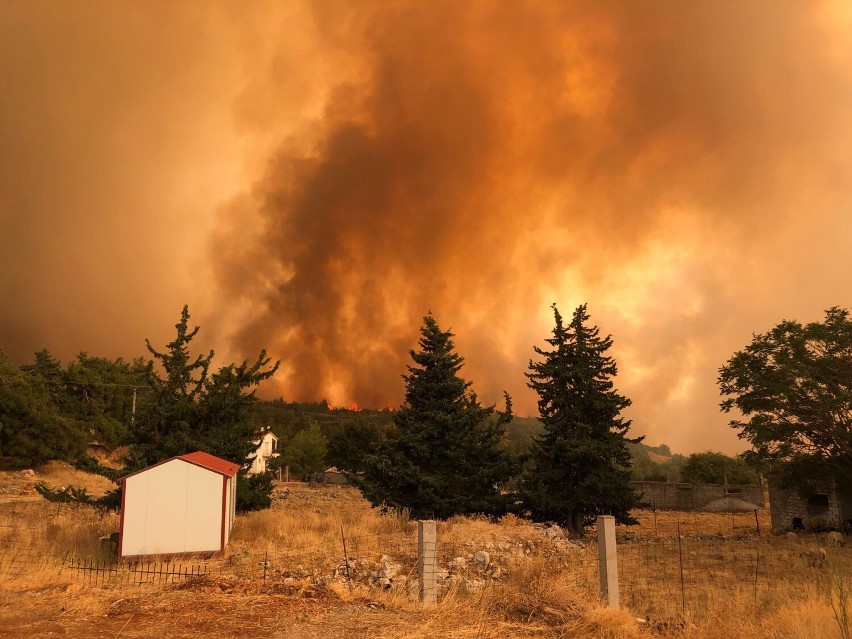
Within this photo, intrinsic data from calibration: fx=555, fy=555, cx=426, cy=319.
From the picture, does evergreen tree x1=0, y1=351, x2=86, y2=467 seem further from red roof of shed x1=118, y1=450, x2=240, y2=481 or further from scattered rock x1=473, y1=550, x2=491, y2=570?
scattered rock x1=473, y1=550, x2=491, y2=570

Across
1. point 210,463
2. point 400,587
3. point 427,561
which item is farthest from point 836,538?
point 210,463

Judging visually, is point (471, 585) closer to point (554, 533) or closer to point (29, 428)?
point (554, 533)

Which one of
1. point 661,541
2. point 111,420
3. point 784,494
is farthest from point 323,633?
point 111,420

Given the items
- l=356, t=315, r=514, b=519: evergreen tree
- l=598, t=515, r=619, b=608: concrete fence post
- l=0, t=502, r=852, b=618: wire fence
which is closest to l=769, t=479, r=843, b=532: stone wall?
l=0, t=502, r=852, b=618: wire fence

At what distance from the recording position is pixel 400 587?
14438 mm

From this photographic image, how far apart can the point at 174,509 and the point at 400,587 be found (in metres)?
8.71

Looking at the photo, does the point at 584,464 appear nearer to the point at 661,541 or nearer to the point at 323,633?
the point at 661,541

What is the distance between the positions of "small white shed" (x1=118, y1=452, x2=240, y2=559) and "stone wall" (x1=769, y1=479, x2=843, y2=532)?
29.3 m

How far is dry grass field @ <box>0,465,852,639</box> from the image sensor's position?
9.76 meters

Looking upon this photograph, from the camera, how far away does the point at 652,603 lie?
505 inches

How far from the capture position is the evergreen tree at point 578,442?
2717 centimetres

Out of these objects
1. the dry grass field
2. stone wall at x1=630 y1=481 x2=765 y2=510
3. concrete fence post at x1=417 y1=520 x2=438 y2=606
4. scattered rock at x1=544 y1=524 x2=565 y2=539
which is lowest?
stone wall at x1=630 y1=481 x2=765 y2=510

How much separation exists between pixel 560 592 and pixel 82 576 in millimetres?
12978

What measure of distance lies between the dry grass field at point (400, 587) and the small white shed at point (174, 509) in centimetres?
84
